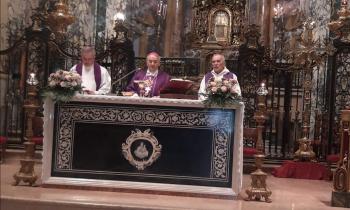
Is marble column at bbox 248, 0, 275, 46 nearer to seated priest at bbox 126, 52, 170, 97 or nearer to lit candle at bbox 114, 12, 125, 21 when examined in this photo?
lit candle at bbox 114, 12, 125, 21

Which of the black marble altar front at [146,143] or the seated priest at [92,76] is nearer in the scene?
the black marble altar front at [146,143]

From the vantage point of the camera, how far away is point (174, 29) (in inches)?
479

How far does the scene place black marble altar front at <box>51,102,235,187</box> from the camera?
6.32m

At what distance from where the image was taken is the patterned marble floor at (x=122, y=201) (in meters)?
5.61

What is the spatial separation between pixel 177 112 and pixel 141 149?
588 millimetres

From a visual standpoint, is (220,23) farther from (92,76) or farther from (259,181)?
(259,181)

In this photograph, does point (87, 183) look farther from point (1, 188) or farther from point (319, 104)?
point (319, 104)

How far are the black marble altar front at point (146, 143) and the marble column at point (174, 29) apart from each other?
5.76m

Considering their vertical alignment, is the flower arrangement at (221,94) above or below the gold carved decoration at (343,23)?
below

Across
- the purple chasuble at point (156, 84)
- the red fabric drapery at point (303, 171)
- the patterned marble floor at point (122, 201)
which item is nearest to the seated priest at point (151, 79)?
the purple chasuble at point (156, 84)

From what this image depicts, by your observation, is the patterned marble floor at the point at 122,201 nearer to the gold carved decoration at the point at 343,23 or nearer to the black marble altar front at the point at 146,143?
the black marble altar front at the point at 146,143

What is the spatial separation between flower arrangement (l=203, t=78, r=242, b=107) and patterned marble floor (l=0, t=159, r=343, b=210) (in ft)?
3.56

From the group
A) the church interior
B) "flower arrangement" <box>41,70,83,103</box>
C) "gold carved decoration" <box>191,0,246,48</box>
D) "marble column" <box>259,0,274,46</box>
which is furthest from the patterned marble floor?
"marble column" <box>259,0,274,46</box>

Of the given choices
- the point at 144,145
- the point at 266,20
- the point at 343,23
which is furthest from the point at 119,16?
the point at 144,145
